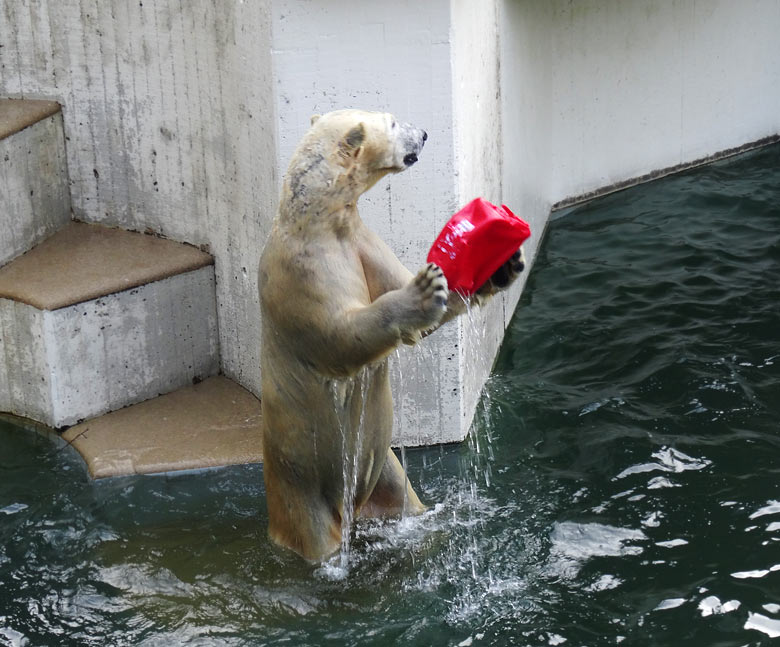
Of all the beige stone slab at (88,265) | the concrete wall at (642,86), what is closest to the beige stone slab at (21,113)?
the beige stone slab at (88,265)

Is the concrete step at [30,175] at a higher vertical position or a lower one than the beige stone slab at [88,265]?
higher

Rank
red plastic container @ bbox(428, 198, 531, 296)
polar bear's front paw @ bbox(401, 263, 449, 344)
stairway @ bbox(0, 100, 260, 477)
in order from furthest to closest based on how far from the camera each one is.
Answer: stairway @ bbox(0, 100, 260, 477)
red plastic container @ bbox(428, 198, 531, 296)
polar bear's front paw @ bbox(401, 263, 449, 344)

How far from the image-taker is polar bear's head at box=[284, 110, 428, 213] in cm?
421

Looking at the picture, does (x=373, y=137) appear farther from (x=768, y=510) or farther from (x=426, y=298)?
(x=768, y=510)

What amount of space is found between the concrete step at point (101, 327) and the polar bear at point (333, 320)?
1.89 metres

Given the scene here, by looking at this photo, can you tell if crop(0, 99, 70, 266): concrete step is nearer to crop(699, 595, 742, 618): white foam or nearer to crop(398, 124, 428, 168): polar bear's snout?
crop(398, 124, 428, 168): polar bear's snout

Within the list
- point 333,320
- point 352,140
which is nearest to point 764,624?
point 333,320

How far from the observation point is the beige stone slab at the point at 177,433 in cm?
588

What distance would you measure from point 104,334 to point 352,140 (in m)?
2.53

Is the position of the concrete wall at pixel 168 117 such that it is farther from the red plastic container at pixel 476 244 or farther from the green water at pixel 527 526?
the red plastic container at pixel 476 244

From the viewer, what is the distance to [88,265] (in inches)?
256

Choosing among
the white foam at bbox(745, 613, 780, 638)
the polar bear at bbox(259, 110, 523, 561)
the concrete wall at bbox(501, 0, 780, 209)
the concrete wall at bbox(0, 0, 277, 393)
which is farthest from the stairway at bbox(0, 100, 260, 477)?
the concrete wall at bbox(501, 0, 780, 209)

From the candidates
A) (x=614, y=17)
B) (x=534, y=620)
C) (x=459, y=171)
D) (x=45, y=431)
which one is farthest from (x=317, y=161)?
(x=614, y=17)

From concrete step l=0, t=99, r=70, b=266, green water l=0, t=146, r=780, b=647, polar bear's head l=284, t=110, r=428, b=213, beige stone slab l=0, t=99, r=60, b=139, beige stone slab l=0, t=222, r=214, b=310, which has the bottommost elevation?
green water l=0, t=146, r=780, b=647
